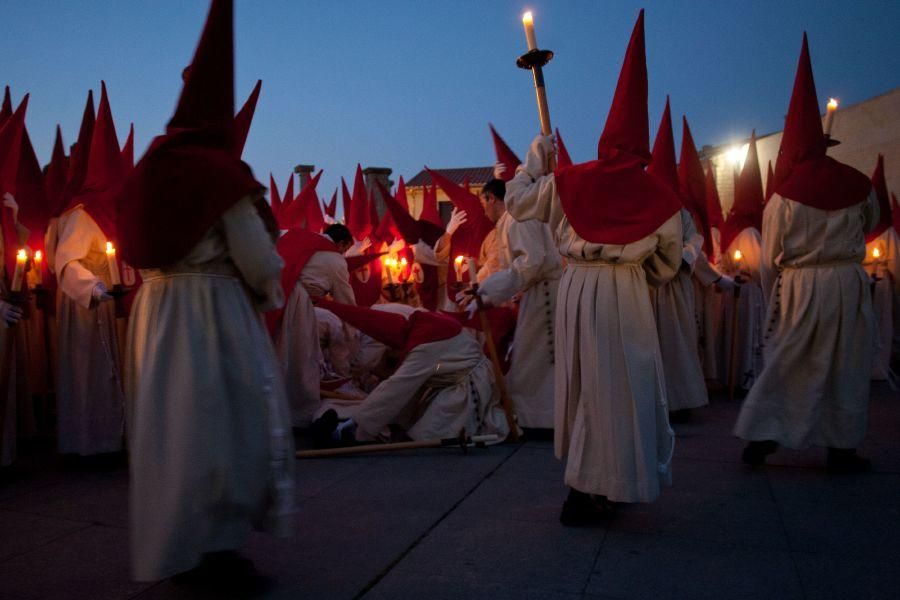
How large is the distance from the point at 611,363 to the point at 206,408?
6.35 ft

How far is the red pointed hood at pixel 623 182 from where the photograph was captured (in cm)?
348

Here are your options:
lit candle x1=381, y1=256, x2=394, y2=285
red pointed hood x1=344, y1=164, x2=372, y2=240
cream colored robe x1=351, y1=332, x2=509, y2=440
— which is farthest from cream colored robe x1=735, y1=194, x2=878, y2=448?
red pointed hood x1=344, y1=164, x2=372, y2=240

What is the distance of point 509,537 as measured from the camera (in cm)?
334

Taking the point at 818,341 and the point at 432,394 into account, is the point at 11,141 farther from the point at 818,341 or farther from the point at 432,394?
the point at 818,341

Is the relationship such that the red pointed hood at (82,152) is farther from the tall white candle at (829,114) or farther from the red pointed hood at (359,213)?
the red pointed hood at (359,213)

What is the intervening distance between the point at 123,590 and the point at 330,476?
1.79 m

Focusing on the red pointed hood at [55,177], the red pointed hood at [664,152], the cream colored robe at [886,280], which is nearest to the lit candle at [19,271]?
the red pointed hood at [55,177]

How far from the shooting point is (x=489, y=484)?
427 centimetres

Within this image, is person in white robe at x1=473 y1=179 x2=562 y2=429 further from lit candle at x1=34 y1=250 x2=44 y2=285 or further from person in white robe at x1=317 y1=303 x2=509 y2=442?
lit candle at x1=34 y1=250 x2=44 y2=285

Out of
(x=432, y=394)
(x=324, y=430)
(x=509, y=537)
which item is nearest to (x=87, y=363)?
(x=324, y=430)

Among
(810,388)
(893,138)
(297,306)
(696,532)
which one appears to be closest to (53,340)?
→ (297,306)

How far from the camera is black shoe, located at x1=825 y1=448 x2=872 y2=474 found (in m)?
4.32

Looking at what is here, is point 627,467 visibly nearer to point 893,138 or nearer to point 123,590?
point 123,590

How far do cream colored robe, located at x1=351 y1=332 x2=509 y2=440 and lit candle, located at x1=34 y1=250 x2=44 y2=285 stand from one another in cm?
308
